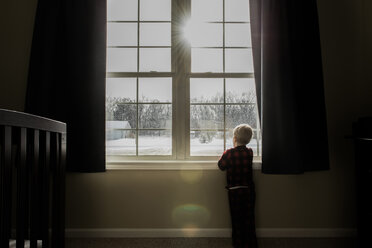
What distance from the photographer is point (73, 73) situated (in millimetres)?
2182

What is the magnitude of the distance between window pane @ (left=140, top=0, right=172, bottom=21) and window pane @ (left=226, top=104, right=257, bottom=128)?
1005mm

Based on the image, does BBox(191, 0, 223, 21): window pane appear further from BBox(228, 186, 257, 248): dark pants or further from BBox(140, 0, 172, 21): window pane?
BBox(228, 186, 257, 248): dark pants

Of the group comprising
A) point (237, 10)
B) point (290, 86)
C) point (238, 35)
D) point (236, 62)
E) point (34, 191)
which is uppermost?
point (237, 10)

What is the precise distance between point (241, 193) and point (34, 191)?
1.42 metres

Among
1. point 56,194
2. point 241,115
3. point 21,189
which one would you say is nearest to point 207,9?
point 241,115

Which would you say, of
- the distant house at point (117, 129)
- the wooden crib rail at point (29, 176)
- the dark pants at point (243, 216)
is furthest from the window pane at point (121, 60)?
the dark pants at point (243, 216)

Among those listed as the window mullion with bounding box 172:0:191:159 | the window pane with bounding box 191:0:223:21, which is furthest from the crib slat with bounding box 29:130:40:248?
the window pane with bounding box 191:0:223:21

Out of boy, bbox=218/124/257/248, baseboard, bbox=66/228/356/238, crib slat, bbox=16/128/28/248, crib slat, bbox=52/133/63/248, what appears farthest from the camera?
baseboard, bbox=66/228/356/238

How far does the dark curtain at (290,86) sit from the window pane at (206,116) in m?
0.38

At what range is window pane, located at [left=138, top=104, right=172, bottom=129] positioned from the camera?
2.41 metres

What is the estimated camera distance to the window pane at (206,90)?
2.41 m

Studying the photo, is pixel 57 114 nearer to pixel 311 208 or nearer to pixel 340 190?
pixel 311 208

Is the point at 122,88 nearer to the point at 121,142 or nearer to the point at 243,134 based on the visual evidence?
the point at 121,142

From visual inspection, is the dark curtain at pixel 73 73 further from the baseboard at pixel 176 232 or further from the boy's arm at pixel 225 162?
the boy's arm at pixel 225 162
